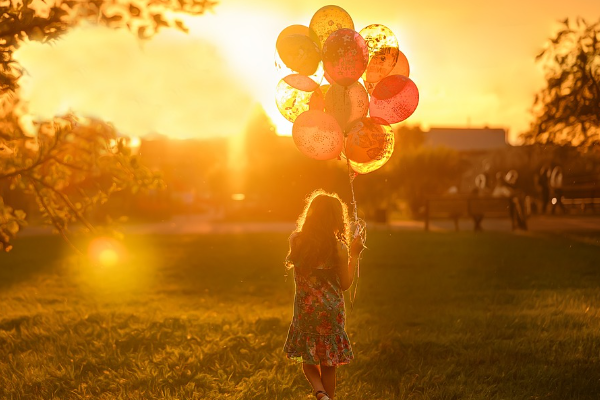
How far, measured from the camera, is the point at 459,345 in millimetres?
7090

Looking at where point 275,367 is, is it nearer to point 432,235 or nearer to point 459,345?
point 459,345

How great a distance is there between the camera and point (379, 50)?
5930mm

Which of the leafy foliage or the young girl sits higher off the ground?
the leafy foliage

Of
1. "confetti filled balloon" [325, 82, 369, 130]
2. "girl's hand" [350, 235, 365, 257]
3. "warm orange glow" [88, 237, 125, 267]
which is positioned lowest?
"warm orange glow" [88, 237, 125, 267]

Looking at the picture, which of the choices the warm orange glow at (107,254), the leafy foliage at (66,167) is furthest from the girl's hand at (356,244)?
the warm orange glow at (107,254)

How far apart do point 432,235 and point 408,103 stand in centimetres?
1388

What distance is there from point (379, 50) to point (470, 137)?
2937 inches

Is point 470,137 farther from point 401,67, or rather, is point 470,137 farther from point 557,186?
point 401,67

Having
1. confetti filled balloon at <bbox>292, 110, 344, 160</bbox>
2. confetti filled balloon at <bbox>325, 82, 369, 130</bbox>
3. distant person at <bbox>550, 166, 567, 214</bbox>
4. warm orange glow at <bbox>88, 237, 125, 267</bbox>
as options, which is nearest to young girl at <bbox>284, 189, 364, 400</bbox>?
confetti filled balloon at <bbox>292, 110, 344, 160</bbox>

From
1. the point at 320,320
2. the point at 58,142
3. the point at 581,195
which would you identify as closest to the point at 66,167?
the point at 58,142

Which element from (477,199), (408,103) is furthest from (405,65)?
(477,199)

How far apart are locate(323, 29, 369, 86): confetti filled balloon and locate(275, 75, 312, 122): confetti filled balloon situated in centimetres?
41

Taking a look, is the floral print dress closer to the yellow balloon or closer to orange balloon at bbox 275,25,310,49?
the yellow balloon

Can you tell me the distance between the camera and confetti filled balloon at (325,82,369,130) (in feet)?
18.9
